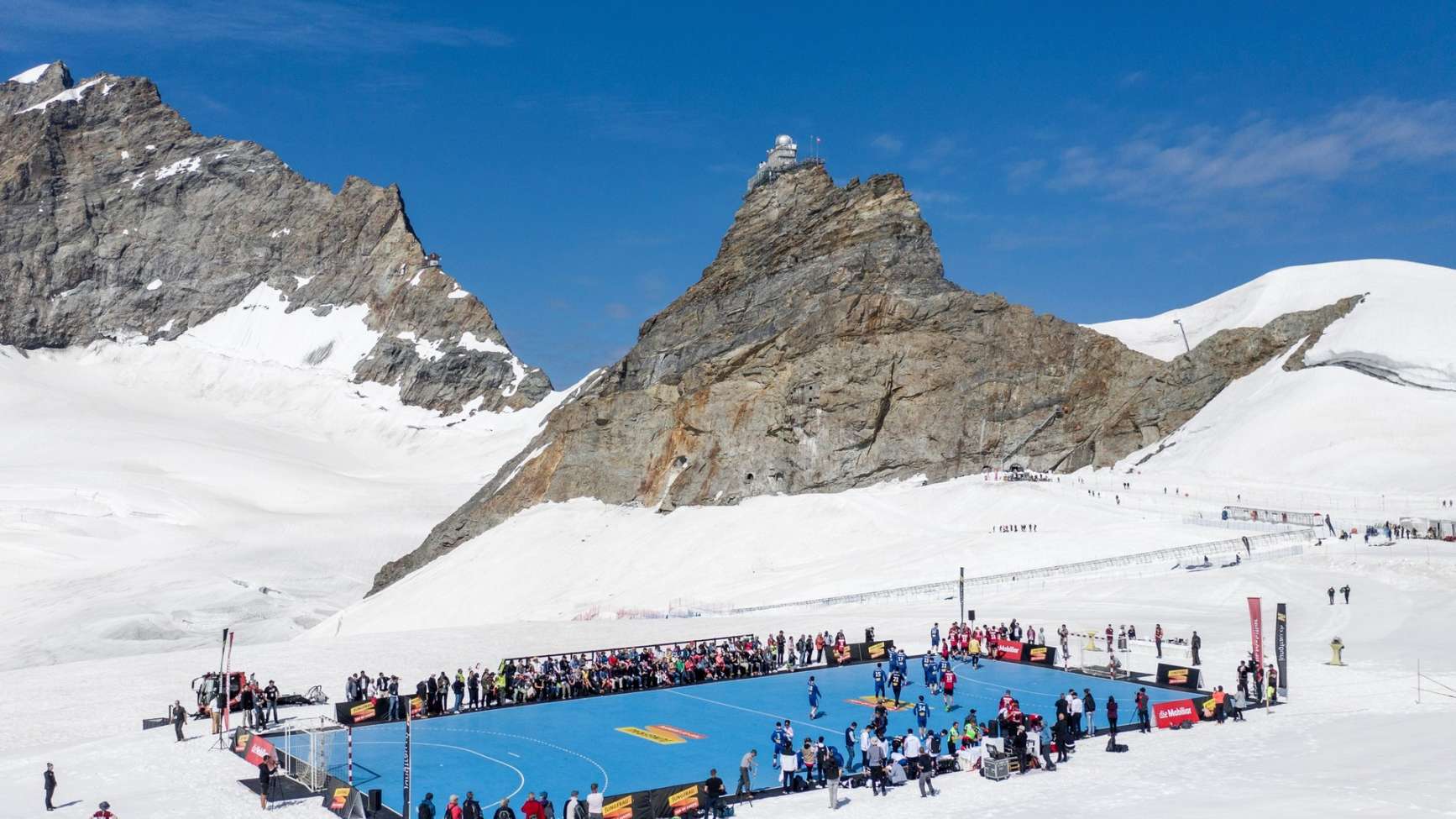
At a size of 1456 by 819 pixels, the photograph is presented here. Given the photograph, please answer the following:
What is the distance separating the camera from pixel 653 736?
27516 millimetres

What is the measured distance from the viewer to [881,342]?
75.7m

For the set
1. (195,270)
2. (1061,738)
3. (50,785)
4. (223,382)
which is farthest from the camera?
(195,270)

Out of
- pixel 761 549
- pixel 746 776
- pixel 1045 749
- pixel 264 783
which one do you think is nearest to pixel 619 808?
pixel 746 776

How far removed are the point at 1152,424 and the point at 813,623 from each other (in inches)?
1456

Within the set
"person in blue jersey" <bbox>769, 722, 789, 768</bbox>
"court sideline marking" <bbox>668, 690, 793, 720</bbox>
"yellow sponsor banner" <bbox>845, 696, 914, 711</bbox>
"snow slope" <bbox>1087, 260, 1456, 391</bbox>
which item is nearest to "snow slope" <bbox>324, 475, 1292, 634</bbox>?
"court sideline marking" <bbox>668, 690, 793, 720</bbox>

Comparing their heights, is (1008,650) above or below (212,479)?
below

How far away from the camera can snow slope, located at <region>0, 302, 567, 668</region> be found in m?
68.9

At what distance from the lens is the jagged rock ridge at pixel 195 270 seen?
17738 cm

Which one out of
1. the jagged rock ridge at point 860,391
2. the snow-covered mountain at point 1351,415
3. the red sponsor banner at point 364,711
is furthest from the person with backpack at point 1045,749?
the jagged rock ridge at point 860,391

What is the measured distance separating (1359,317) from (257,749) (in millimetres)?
72641

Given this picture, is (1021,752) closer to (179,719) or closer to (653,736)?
(653,736)

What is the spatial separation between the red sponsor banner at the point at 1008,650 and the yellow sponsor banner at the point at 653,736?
12.2m

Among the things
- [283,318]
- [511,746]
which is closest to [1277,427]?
[511,746]

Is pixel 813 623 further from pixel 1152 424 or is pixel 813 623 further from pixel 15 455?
pixel 15 455
